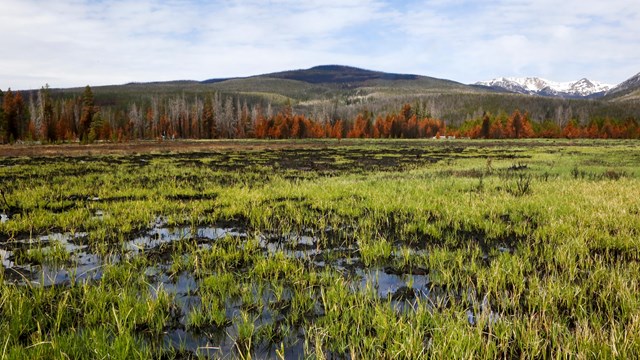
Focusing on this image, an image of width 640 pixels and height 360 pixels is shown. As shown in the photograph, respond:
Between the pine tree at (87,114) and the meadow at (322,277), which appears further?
the pine tree at (87,114)

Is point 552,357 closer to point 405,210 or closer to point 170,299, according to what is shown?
point 170,299

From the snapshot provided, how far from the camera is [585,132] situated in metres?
125

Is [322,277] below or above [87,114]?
below

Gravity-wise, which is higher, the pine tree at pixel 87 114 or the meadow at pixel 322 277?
the pine tree at pixel 87 114

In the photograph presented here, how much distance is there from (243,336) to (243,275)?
2.21 metres

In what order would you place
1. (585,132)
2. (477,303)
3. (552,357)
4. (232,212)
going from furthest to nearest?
(585,132)
(232,212)
(477,303)
(552,357)

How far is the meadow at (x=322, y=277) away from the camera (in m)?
4.36

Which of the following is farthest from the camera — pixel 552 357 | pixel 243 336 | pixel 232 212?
pixel 232 212

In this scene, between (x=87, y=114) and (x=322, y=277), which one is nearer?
(x=322, y=277)

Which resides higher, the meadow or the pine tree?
the pine tree

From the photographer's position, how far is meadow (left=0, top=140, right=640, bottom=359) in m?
4.36

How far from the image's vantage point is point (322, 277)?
6.53 m

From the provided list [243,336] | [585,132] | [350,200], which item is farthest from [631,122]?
[243,336]

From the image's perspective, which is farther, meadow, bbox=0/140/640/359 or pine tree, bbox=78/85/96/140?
pine tree, bbox=78/85/96/140
